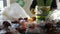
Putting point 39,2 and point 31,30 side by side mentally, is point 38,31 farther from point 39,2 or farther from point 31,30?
point 39,2

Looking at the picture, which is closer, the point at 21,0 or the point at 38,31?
the point at 38,31

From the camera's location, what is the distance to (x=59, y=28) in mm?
766

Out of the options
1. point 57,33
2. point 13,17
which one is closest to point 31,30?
point 57,33

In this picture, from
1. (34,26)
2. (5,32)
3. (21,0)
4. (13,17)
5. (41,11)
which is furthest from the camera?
(21,0)

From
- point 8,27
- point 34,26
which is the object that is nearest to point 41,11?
point 34,26

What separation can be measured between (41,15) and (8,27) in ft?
0.94

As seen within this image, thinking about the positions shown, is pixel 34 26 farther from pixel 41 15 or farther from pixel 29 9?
pixel 29 9

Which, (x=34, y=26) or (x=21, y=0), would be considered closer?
(x=34, y=26)

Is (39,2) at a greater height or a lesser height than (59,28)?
greater

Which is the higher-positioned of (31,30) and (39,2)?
(39,2)

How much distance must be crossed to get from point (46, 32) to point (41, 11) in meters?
0.25

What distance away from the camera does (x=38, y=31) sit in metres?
0.74

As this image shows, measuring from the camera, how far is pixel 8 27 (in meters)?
0.77

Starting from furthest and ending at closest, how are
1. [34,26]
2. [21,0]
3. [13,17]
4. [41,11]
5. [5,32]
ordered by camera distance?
1. [21,0]
2. [13,17]
3. [41,11]
4. [34,26]
5. [5,32]
